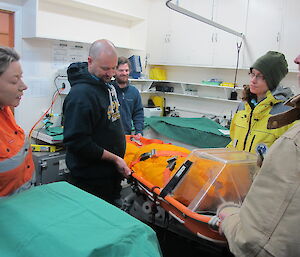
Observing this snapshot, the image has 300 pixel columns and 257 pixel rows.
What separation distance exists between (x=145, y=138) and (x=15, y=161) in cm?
144

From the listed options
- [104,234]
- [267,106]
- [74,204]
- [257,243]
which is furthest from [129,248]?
[267,106]

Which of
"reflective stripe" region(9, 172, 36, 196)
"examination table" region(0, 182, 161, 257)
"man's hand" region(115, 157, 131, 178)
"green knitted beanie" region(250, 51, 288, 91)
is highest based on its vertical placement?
"green knitted beanie" region(250, 51, 288, 91)

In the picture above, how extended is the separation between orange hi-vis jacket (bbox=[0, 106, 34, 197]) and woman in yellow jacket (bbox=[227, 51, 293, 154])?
51.9 inches

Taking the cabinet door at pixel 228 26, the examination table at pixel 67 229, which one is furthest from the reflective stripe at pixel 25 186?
the cabinet door at pixel 228 26

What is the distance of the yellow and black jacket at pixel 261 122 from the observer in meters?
1.80

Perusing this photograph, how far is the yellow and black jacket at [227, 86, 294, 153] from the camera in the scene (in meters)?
1.80

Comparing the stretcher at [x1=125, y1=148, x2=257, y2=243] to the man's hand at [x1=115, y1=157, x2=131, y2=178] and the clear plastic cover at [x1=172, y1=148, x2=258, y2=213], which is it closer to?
the clear plastic cover at [x1=172, y1=148, x2=258, y2=213]

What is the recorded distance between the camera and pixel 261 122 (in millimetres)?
1859

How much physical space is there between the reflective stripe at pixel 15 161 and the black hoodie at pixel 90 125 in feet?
1.38

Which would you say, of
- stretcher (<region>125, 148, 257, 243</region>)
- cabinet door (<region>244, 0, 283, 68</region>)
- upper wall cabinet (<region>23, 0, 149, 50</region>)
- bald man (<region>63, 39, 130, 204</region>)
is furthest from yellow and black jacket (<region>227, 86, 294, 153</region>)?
upper wall cabinet (<region>23, 0, 149, 50</region>)

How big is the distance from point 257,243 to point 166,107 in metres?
4.56

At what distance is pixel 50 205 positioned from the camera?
90 cm

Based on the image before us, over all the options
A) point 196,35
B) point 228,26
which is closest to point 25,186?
point 228,26

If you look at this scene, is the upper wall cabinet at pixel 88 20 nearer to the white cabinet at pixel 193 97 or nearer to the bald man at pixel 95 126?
the white cabinet at pixel 193 97
